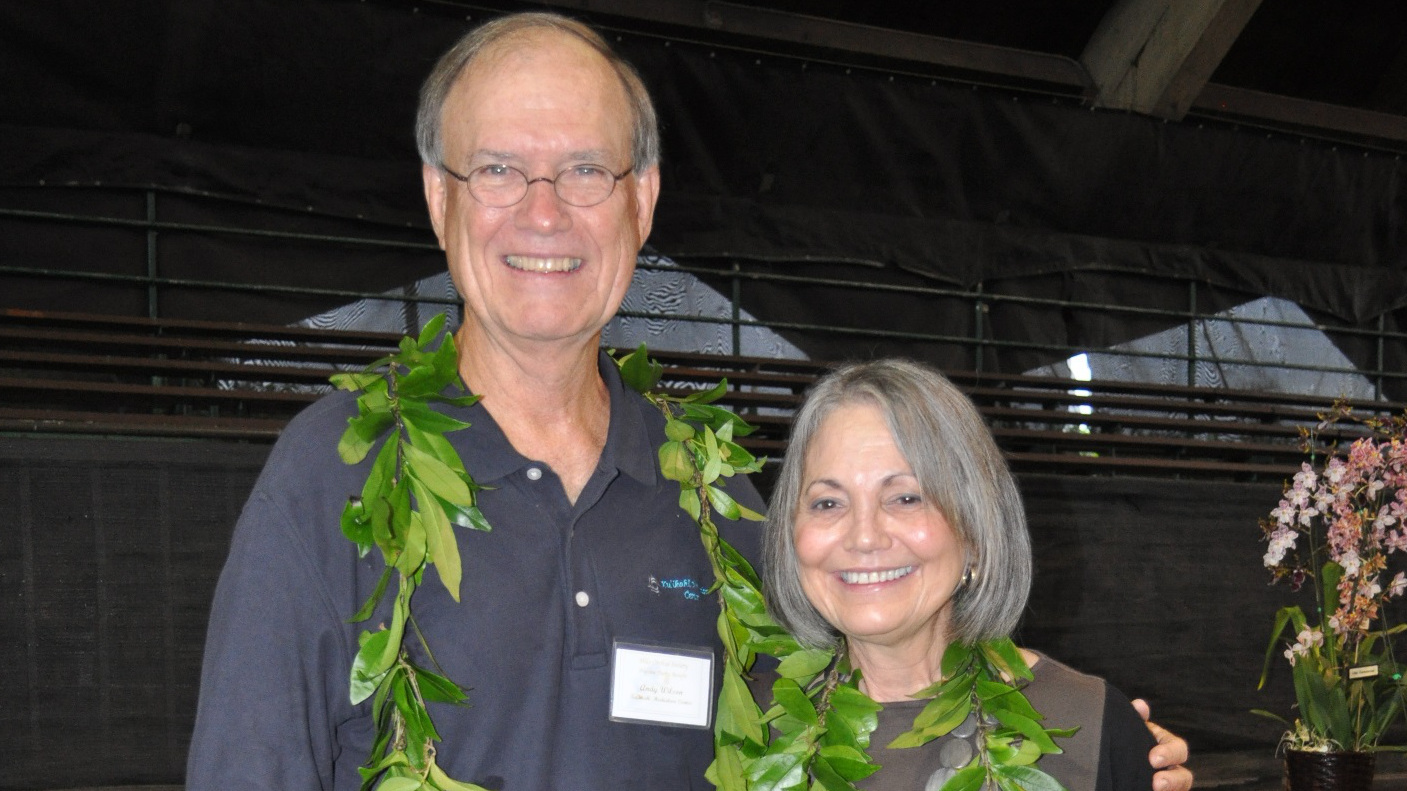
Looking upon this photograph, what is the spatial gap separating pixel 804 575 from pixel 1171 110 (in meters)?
5.49

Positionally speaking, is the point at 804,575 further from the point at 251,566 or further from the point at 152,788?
the point at 152,788

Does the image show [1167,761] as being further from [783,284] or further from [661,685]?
[783,284]

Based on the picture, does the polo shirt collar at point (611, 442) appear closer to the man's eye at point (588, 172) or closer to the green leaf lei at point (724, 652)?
the green leaf lei at point (724, 652)

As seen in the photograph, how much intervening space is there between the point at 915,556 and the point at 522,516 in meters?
0.46

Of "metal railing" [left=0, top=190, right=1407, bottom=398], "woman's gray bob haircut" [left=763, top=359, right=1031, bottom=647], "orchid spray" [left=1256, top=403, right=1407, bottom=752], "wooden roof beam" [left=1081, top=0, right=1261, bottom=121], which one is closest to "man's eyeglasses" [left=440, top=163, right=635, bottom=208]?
"woman's gray bob haircut" [left=763, top=359, right=1031, bottom=647]

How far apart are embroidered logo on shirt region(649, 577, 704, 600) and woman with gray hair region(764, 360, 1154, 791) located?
0.12 meters

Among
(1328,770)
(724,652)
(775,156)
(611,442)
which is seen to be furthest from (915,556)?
(775,156)

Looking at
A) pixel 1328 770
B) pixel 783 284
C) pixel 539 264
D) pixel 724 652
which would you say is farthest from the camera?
pixel 783 284

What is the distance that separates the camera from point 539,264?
147 cm

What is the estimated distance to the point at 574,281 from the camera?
147cm

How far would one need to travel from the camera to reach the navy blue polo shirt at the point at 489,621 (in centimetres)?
126

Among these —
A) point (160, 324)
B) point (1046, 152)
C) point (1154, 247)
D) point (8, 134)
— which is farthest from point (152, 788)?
point (1154, 247)

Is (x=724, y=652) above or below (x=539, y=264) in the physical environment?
below

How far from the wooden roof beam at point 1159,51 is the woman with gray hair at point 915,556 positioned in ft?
16.7
